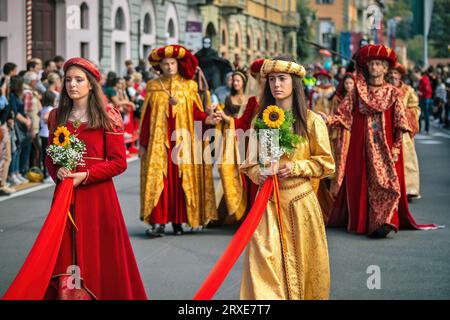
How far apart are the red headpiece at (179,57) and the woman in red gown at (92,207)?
14.0 ft

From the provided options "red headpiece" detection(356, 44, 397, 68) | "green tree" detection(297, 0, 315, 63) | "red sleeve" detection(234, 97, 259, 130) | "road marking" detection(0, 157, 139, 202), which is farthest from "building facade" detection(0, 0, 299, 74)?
"green tree" detection(297, 0, 315, 63)

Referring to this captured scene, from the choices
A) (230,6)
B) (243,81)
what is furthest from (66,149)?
(230,6)

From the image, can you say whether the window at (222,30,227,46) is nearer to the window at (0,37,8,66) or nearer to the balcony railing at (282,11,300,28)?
the balcony railing at (282,11,300,28)

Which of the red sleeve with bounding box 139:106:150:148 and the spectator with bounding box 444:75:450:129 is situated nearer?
the red sleeve with bounding box 139:106:150:148

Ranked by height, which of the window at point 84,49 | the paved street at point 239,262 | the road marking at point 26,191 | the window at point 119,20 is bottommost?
the paved street at point 239,262

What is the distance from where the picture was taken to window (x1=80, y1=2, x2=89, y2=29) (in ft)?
103

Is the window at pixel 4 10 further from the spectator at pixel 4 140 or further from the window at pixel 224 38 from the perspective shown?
the window at pixel 224 38

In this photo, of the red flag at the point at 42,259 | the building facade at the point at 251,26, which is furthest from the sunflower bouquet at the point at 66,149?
the building facade at the point at 251,26

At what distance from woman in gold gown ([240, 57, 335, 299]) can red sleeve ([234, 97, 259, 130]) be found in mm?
4957

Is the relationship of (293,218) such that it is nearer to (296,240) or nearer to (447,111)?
(296,240)

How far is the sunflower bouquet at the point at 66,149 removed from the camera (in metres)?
6.98

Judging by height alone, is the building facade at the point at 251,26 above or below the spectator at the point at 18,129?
above
